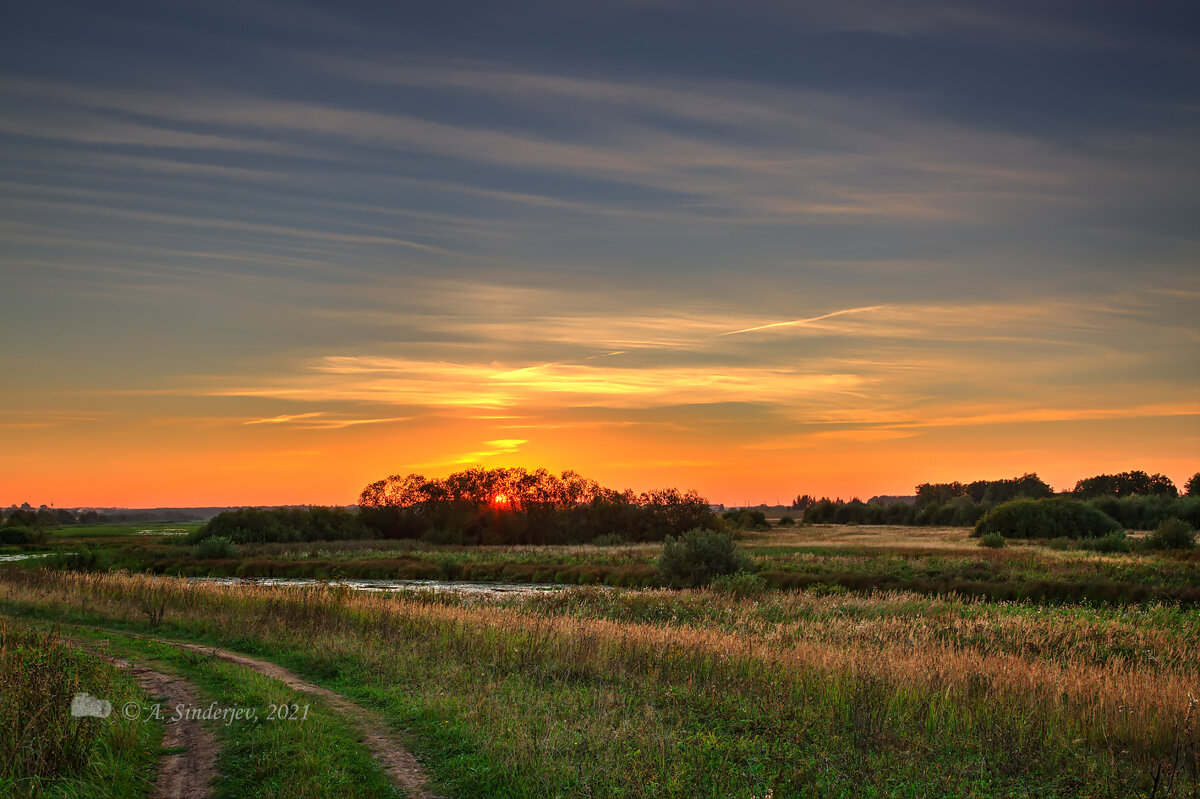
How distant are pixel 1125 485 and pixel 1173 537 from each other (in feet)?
386

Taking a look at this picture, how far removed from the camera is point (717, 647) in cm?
1631

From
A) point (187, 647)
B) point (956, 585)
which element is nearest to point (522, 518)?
point (956, 585)

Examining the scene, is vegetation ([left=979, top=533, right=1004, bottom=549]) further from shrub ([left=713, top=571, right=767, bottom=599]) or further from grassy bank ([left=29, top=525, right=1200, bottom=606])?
shrub ([left=713, top=571, right=767, bottom=599])

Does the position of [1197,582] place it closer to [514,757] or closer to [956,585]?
[956,585]

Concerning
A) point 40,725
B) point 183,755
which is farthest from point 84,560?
point 183,755

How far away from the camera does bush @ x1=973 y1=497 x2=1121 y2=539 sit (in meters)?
77.9

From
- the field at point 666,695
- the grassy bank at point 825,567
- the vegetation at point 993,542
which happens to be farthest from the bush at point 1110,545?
the field at point 666,695

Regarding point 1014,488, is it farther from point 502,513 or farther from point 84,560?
point 84,560

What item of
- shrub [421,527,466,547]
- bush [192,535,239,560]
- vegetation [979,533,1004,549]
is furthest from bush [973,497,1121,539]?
bush [192,535,239,560]

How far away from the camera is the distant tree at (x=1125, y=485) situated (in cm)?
15200

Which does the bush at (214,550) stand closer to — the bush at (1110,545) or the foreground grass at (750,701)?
the foreground grass at (750,701)

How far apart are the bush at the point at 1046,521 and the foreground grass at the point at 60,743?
82303mm

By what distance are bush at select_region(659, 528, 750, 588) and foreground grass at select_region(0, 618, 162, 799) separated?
34.0 metres

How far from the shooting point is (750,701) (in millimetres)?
12867
